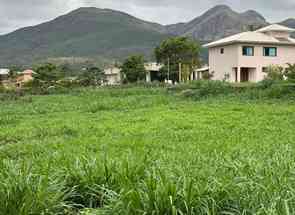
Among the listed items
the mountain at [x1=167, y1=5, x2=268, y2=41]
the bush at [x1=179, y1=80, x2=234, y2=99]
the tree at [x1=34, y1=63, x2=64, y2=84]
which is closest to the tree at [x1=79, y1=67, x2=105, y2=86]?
the tree at [x1=34, y1=63, x2=64, y2=84]

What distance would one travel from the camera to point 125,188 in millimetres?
3268

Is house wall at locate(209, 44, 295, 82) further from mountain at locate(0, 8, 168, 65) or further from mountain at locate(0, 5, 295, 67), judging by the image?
mountain at locate(0, 8, 168, 65)

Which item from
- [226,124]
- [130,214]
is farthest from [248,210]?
[226,124]

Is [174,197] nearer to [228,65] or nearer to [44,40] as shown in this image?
[228,65]

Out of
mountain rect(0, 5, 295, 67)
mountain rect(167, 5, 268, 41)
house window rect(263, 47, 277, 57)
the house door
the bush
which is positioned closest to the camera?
the bush

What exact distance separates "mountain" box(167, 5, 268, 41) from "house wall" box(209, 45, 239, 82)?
287ft

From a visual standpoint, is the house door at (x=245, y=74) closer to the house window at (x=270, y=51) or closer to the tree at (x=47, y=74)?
the house window at (x=270, y=51)

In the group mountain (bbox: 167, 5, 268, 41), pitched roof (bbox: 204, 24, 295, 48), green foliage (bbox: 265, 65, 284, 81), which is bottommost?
green foliage (bbox: 265, 65, 284, 81)

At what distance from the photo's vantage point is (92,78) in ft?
125

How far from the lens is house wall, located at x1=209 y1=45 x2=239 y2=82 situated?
33906 mm

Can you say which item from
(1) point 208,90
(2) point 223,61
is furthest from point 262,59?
(1) point 208,90

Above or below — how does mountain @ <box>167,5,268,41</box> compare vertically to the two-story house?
above

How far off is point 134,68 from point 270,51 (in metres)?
11.3

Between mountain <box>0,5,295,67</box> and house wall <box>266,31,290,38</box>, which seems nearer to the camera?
house wall <box>266,31,290,38</box>
